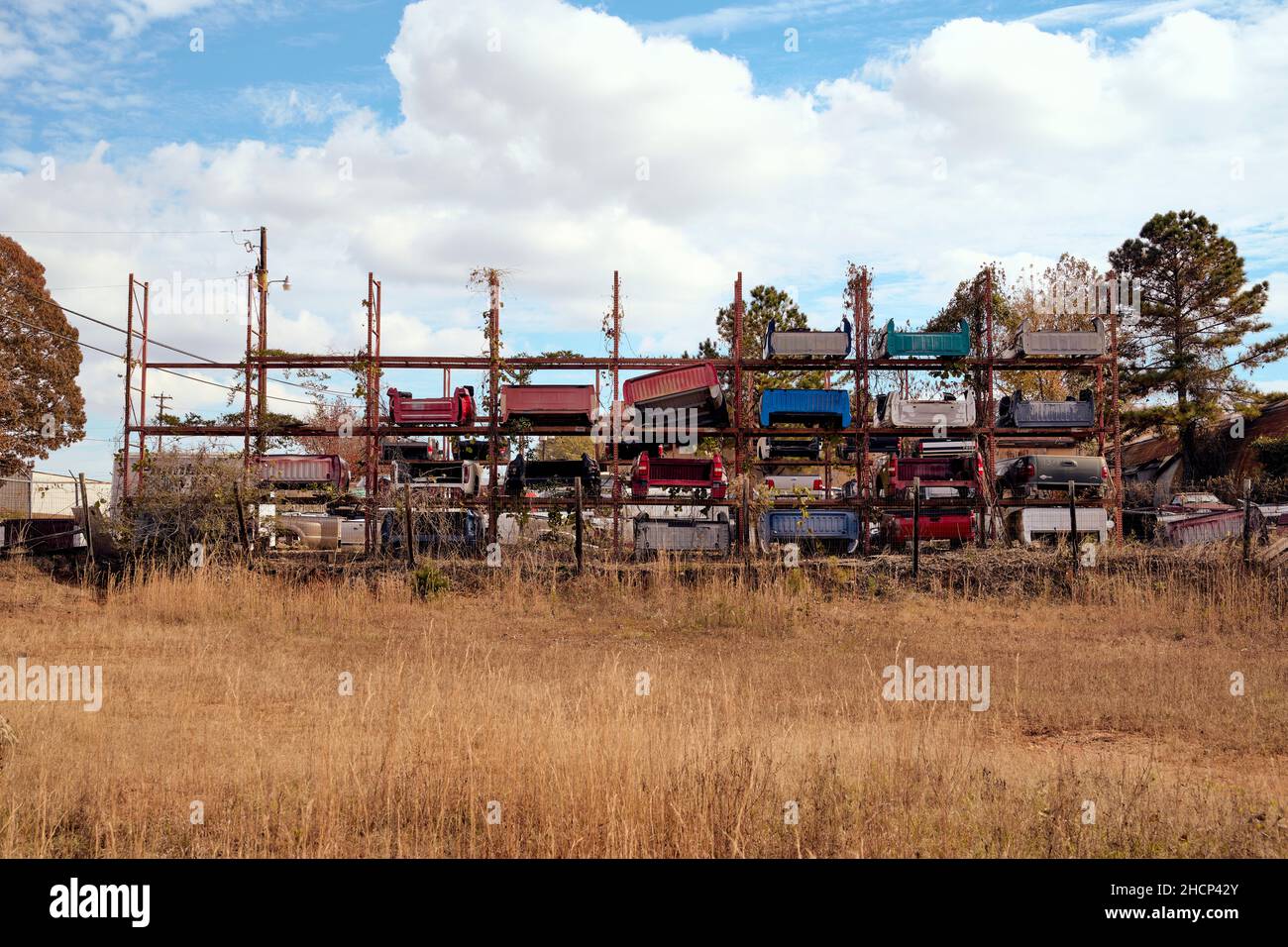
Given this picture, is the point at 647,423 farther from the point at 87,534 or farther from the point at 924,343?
the point at 87,534

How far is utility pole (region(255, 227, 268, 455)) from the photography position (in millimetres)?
26125

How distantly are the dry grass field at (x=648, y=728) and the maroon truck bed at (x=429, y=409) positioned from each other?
24.6 feet

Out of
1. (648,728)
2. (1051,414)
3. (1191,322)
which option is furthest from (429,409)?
(1191,322)

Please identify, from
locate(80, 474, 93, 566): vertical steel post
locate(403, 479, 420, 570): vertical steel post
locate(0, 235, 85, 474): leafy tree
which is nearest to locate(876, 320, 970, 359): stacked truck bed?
locate(403, 479, 420, 570): vertical steel post

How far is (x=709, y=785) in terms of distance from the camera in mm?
6555

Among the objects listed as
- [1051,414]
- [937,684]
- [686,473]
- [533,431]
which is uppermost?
[1051,414]

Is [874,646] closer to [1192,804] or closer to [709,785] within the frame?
[1192,804]

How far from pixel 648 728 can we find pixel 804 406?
1791 centimetres

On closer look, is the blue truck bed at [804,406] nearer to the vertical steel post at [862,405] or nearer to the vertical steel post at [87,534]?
the vertical steel post at [862,405]
